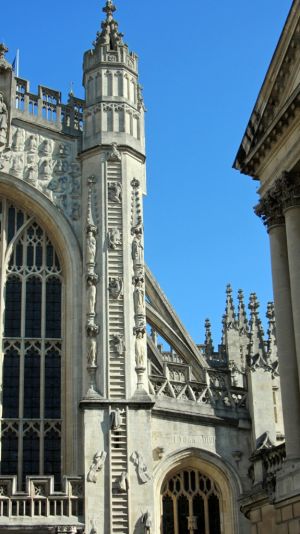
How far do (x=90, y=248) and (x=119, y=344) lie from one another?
289 cm

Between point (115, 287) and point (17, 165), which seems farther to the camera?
point (17, 165)

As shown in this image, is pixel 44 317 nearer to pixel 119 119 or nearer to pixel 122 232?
pixel 122 232

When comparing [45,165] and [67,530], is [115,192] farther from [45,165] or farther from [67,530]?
[67,530]

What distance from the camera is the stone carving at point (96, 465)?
2444cm

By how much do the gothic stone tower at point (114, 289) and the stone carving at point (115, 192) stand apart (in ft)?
0.09

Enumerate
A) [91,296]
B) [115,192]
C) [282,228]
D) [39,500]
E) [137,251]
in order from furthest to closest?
[115,192] → [137,251] → [91,296] → [39,500] → [282,228]

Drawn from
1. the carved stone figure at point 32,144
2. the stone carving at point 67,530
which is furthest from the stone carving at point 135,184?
the stone carving at point 67,530

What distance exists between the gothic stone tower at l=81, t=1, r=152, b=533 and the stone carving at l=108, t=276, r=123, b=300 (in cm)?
3

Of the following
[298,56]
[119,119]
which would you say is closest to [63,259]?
[119,119]

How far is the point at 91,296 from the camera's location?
2650 cm

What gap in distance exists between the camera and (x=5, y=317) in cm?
2711

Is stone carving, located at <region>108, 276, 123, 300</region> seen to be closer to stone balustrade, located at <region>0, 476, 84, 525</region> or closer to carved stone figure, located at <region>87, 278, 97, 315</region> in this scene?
carved stone figure, located at <region>87, 278, 97, 315</region>

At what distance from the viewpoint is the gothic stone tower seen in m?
24.6

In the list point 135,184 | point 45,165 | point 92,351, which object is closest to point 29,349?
point 92,351
